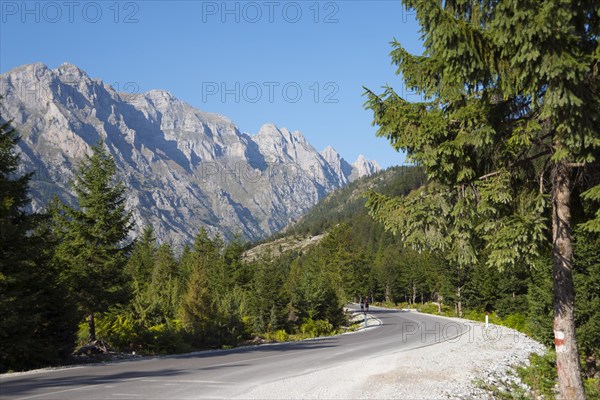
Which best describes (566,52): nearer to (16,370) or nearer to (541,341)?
(16,370)

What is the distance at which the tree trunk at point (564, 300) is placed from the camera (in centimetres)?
915

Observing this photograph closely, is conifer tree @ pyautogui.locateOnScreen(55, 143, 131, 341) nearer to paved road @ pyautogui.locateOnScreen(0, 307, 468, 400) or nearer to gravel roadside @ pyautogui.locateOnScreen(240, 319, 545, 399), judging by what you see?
paved road @ pyautogui.locateOnScreen(0, 307, 468, 400)

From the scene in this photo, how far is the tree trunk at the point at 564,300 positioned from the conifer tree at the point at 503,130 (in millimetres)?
21

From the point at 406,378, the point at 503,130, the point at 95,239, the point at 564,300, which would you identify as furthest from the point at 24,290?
the point at 564,300

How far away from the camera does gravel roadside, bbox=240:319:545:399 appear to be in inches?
401

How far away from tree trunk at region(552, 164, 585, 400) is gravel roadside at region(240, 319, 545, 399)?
8.56 feet

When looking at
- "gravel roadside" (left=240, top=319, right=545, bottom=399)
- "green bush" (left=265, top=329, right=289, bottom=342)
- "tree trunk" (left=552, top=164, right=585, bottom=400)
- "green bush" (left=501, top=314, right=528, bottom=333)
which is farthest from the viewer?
"green bush" (left=501, top=314, right=528, bottom=333)

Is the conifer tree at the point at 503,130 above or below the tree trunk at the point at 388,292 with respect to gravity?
above

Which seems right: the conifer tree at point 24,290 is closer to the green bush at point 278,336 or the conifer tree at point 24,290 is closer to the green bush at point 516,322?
the green bush at point 278,336

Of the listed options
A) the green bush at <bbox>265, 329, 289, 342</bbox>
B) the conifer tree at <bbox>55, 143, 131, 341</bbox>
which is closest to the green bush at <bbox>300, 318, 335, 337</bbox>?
the green bush at <bbox>265, 329, 289, 342</bbox>

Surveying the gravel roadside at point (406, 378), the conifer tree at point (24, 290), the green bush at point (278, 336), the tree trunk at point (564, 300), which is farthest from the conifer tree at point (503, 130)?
the green bush at point (278, 336)

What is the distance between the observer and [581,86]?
8102 mm

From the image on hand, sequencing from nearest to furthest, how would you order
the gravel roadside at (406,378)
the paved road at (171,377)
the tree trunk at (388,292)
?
the paved road at (171,377), the gravel roadside at (406,378), the tree trunk at (388,292)

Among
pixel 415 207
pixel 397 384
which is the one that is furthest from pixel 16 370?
pixel 415 207
